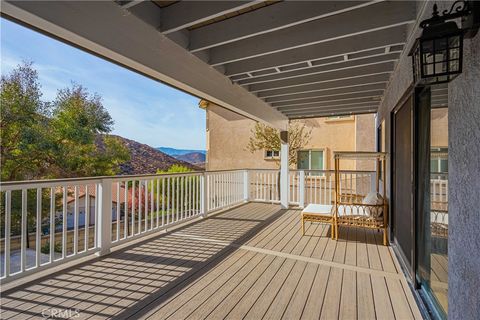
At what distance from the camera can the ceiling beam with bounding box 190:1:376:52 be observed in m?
2.20

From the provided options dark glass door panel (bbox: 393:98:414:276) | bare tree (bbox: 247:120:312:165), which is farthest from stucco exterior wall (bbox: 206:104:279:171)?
dark glass door panel (bbox: 393:98:414:276)

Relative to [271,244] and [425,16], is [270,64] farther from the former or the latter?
[271,244]

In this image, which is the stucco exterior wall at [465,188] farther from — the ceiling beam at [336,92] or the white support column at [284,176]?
the white support column at [284,176]

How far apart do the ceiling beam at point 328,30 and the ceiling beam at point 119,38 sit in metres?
0.50

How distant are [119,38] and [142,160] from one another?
11.6 metres

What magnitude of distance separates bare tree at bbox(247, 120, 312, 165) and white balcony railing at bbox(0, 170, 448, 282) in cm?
188

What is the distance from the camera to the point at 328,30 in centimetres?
257

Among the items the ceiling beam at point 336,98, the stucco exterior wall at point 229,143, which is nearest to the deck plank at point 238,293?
the ceiling beam at point 336,98

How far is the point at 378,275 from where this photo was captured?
2955mm

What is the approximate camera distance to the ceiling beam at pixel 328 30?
235 cm

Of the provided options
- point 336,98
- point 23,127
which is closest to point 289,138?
point 336,98

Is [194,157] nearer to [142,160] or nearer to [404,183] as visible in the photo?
[142,160]

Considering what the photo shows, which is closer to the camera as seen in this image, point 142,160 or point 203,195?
point 203,195

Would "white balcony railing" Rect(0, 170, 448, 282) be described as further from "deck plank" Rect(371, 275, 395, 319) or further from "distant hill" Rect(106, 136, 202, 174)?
"distant hill" Rect(106, 136, 202, 174)
